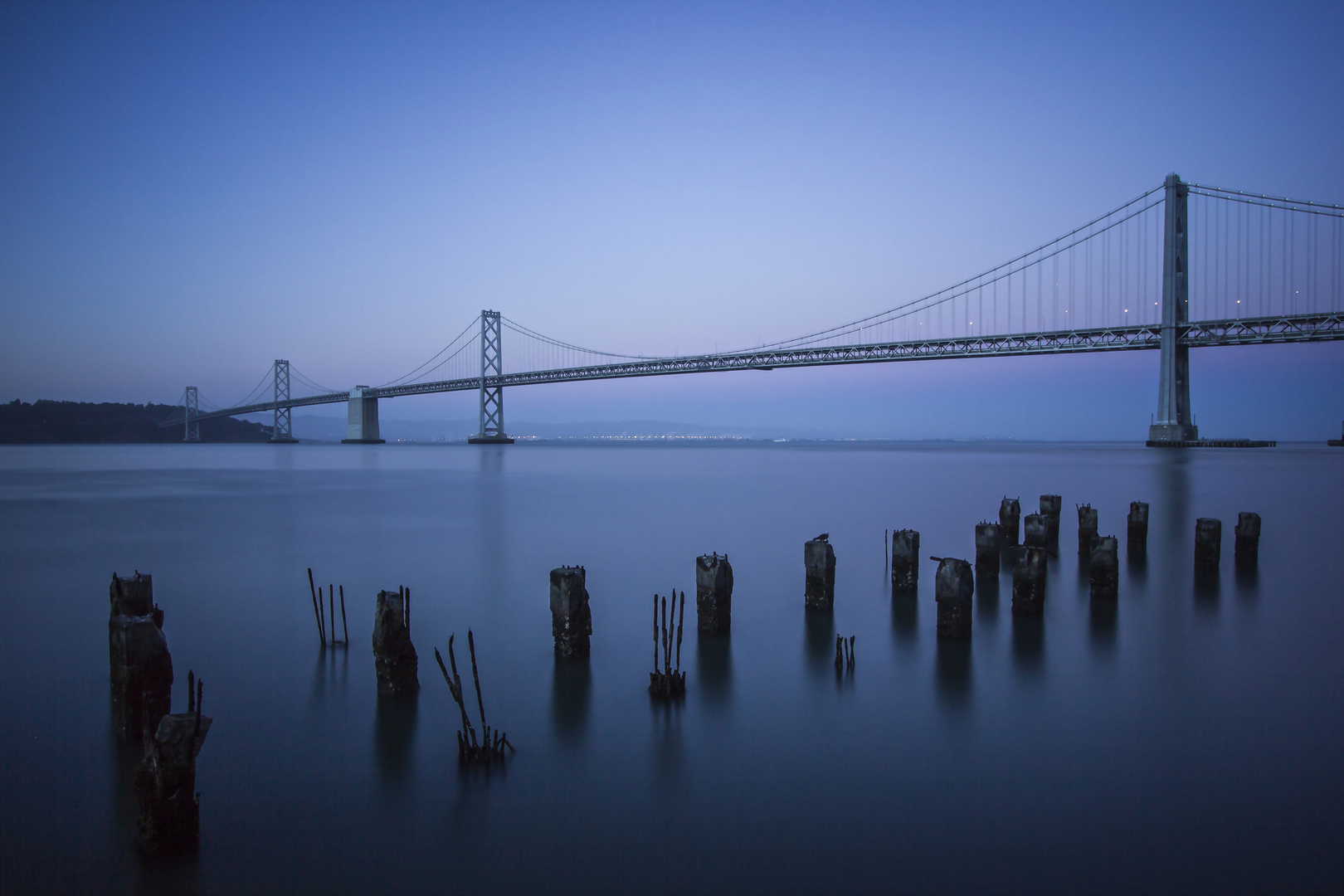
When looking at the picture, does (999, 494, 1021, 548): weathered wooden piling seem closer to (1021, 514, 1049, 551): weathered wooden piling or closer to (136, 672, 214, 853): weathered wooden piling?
(1021, 514, 1049, 551): weathered wooden piling

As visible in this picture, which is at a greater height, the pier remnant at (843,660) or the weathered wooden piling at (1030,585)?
the weathered wooden piling at (1030,585)

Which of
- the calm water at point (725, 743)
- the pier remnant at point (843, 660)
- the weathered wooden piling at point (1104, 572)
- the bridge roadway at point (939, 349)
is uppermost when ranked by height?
the bridge roadway at point (939, 349)

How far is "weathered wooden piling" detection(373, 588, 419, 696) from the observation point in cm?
370

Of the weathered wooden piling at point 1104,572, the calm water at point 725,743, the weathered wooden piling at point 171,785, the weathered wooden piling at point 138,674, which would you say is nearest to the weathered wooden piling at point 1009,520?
the calm water at point 725,743

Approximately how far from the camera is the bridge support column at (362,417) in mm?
60906

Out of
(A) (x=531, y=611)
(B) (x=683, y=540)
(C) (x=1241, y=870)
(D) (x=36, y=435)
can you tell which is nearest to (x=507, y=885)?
(C) (x=1241, y=870)

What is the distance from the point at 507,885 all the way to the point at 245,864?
2.73 feet

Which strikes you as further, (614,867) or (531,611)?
(531,611)

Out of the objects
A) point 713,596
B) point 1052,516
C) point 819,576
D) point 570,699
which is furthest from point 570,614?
point 1052,516

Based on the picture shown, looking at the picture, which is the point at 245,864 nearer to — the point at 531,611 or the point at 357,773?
the point at 357,773

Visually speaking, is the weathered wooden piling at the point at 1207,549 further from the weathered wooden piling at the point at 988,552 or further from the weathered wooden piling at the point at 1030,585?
the weathered wooden piling at the point at 1030,585

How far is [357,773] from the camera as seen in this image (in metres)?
3.02

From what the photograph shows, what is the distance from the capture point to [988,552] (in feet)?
21.2

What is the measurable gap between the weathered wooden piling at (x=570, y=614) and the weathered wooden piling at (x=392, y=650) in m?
0.82
